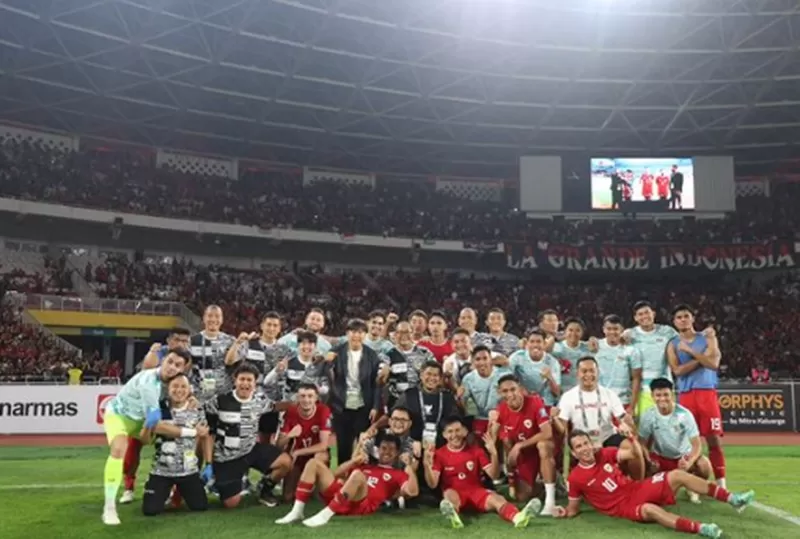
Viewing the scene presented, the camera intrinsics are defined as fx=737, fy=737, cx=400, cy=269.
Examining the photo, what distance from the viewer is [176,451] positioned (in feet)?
24.5

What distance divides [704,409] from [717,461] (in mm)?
609

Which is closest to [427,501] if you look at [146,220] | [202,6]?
[202,6]

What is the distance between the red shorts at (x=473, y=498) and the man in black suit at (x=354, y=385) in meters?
1.42

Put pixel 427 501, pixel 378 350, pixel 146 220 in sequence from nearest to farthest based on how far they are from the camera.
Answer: pixel 427 501 → pixel 378 350 → pixel 146 220

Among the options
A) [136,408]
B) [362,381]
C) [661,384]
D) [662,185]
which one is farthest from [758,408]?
[662,185]

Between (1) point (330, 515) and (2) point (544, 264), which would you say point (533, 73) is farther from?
(1) point (330, 515)

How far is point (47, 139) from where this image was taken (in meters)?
34.2

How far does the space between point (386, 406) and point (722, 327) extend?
92.1ft

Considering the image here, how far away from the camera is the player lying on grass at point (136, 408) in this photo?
7344 millimetres

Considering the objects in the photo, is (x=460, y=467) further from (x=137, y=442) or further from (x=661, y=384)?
(x=137, y=442)

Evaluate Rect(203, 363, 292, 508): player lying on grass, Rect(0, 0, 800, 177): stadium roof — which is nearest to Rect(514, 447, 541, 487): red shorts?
Rect(203, 363, 292, 508): player lying on grass

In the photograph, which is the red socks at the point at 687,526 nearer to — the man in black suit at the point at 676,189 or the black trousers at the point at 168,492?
the black trousers at the point at 168,492

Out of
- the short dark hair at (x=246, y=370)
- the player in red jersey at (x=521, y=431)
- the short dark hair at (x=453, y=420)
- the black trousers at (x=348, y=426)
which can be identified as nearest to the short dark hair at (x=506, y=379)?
the player in red jersey at (x=521, y=431)

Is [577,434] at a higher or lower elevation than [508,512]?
higher
